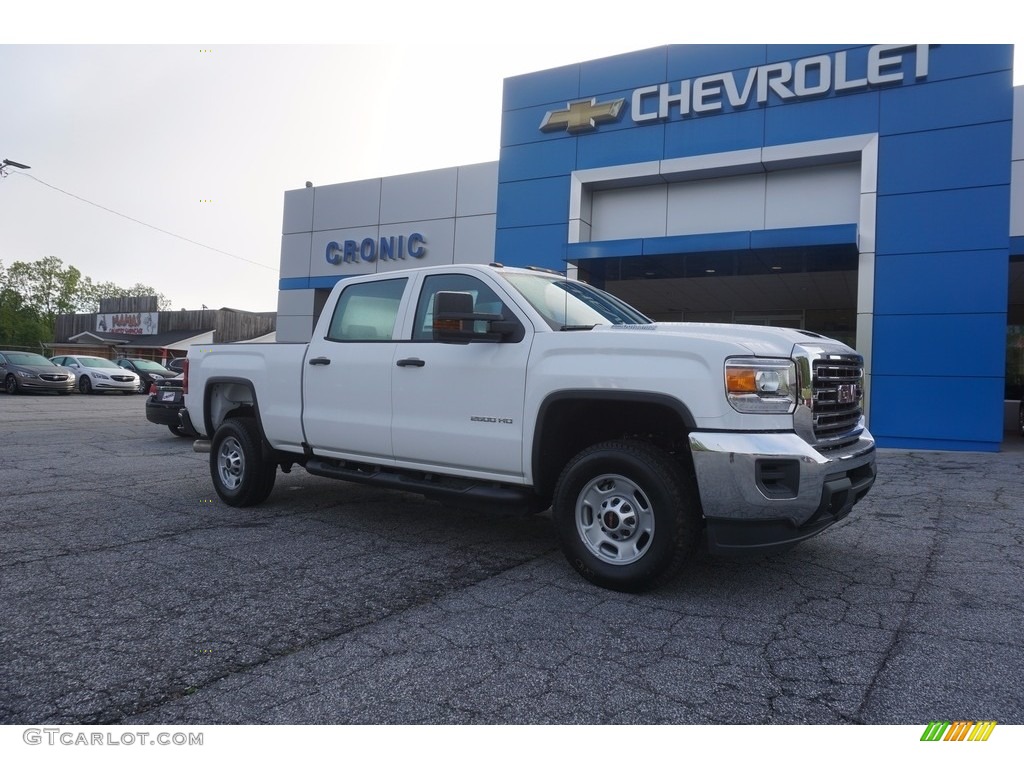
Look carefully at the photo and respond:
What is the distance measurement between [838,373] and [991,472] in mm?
6849

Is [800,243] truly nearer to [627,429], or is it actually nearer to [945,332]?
[945,332]

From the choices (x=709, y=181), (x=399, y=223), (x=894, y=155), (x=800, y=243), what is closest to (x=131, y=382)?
(x=399, y=223)

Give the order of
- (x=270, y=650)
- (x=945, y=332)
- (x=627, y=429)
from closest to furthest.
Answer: (x=270, y=650) → (x=627, y=429) → (x=945, y=332)

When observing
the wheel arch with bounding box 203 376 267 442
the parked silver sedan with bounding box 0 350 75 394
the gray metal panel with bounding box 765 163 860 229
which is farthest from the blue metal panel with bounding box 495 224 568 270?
the parked silver sedan with bounding box 0 350 75 394

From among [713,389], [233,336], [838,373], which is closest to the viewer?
[713,389]

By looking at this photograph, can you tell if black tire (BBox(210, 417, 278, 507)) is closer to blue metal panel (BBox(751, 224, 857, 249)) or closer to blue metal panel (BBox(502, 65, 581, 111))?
blue metal panel (BBox(751, 224, 857, 249))

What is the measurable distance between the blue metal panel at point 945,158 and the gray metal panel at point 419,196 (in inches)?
365

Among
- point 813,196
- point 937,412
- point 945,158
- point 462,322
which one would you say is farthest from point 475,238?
point 462,322

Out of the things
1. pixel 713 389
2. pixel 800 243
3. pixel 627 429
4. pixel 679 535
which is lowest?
pixel 679 535

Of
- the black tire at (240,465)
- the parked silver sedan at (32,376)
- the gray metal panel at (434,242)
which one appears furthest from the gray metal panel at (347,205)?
the black tire at (240,465)

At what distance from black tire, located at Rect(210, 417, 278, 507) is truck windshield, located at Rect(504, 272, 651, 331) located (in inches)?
111

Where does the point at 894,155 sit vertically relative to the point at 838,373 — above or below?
above

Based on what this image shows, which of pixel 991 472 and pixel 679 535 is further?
pixel 991 472

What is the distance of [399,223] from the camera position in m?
17.6
